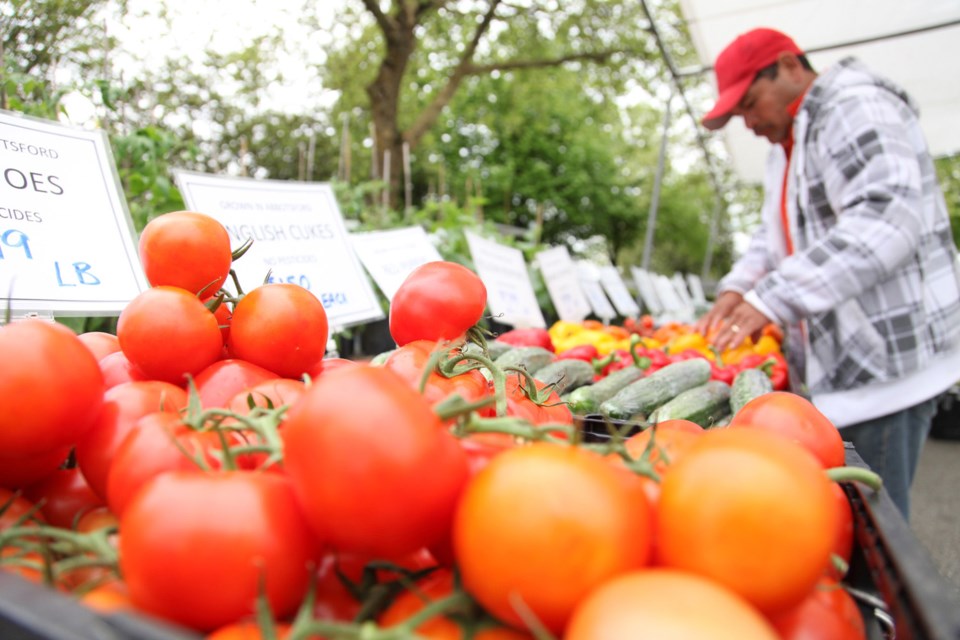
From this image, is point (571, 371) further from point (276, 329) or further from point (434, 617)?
point (434, 617)

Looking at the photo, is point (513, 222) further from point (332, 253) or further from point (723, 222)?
point (332, 253)

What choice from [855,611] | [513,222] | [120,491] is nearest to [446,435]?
[120,491]

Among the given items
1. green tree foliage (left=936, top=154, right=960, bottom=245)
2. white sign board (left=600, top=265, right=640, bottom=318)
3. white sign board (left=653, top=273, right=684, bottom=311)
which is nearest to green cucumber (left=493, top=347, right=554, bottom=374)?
white sign board (left=600, top=265, right=640, bottom=318)

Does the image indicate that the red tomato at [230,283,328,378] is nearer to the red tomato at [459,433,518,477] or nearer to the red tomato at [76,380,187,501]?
the red tomato at [76,380,187,501]

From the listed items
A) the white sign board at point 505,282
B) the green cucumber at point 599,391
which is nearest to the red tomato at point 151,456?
the green cucumber at point 599,391

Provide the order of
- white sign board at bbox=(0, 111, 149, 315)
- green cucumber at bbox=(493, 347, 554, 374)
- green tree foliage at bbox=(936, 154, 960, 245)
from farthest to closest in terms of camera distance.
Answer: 1. green tree foliage at bbox=(936, 154, 960, 245)
2. green cucumber at bbox=(493, 347, 554, 374)
3. white sign board at bbox=(0, 111, 149, 315)

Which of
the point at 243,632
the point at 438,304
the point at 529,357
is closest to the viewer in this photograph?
the point at 243,632

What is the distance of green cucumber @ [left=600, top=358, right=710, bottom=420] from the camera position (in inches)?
89.5

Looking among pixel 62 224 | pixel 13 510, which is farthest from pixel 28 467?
pixel 62 224

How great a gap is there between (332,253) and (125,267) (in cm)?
82

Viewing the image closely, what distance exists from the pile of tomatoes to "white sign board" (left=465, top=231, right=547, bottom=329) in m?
2.51

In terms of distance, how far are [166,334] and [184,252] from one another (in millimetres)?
247

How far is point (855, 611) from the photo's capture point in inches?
29.5

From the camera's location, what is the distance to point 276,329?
117 centimetres
